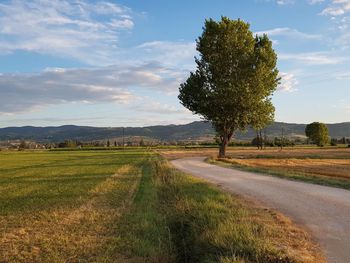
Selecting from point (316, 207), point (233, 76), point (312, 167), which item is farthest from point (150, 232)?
point (233, 76)

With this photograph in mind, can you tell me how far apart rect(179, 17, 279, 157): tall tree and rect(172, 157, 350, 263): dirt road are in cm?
3383

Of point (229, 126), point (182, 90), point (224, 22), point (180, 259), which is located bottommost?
point (180, 259)

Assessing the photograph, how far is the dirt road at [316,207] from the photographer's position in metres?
10.6

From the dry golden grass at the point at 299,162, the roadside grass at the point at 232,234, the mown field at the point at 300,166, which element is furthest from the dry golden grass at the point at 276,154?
the roadside grass at the point at 232,234

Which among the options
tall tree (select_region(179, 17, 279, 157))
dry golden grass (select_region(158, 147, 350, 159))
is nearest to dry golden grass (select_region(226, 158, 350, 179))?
tall tree (select_region(179, 17, 279, 157))

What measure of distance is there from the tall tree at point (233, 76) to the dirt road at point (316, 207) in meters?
33.8

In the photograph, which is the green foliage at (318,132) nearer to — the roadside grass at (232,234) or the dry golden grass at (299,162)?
the dry golden grass at (299,162)

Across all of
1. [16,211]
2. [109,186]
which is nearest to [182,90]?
[109,186]

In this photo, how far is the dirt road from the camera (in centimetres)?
1062

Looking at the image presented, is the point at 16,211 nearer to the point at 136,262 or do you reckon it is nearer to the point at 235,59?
the point at 136,262

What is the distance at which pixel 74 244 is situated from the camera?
1128 cm

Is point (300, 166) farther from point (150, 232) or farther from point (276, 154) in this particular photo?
point (150, 232)

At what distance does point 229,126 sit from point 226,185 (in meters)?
39.7

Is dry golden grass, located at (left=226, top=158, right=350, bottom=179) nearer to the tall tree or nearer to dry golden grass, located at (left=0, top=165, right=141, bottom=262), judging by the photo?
the tall tree
